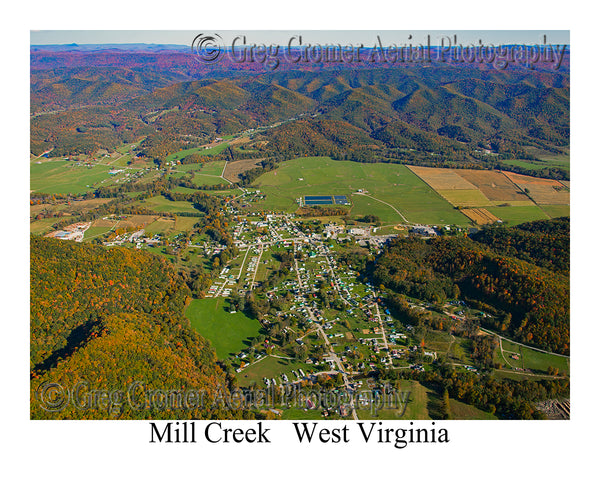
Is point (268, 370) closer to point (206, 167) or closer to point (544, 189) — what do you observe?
point (544, 189)

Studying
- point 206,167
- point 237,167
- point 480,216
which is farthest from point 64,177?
point 480,216

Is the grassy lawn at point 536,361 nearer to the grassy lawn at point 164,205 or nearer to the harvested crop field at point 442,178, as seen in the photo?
the harvested crop field at point 442,178

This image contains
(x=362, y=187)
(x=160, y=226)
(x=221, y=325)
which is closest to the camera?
(x=221, y=325)

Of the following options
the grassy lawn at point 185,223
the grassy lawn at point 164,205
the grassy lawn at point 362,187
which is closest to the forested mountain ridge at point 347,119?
the grassy lawn at point 362,187

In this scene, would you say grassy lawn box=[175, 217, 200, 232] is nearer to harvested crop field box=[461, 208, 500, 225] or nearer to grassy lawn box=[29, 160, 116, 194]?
grassy lawn box=[29, 160, 116, 194]

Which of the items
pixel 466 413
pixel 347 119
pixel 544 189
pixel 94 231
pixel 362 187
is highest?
pixel 347 119

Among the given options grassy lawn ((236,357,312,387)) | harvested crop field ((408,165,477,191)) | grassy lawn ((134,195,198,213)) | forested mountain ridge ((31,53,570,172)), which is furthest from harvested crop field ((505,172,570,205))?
grassy lawn ((134,195,198,213))

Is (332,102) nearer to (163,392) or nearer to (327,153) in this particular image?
(327,153)
